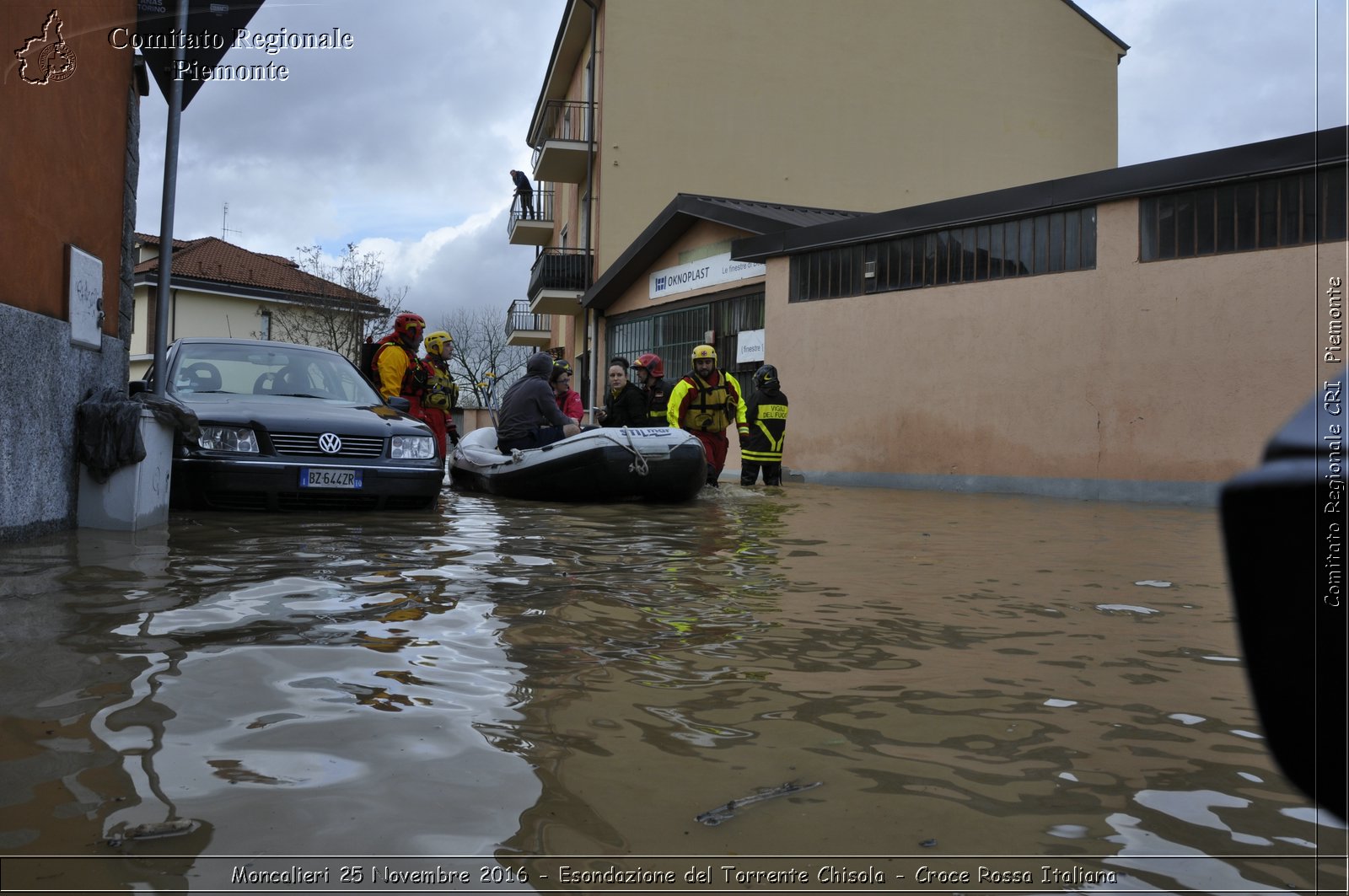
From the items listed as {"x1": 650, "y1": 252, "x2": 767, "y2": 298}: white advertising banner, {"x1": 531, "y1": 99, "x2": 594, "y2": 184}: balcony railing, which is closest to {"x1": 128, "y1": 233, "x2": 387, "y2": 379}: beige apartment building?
{"x1": 531, "y1": 99, "x2": 594, "y2": 184}: balcony railing

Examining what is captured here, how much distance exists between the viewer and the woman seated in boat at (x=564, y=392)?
13.1 metres

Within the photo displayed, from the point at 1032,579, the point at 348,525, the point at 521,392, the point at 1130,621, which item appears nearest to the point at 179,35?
the point at 348,525

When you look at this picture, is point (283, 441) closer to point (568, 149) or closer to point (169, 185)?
point (169, 185)

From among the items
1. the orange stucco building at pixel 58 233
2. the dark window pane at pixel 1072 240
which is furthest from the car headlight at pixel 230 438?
the dark window pane at pixel 1072 240

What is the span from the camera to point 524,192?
3547 centimetres

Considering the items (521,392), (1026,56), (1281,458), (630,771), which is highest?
(1026,56)

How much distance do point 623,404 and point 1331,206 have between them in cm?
771

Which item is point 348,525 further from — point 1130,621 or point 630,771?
point 630,771

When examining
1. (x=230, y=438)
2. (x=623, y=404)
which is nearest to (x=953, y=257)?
(x=623, y=404)

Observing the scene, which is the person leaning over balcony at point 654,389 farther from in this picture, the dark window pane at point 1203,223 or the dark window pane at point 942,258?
the dark window pane at point 1203,223

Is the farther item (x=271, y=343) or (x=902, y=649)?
(x=271, y=343)

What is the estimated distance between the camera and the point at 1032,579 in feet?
19.6

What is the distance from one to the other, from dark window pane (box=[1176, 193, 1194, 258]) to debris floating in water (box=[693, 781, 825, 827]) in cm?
1203

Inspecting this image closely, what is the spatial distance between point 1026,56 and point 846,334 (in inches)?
638
